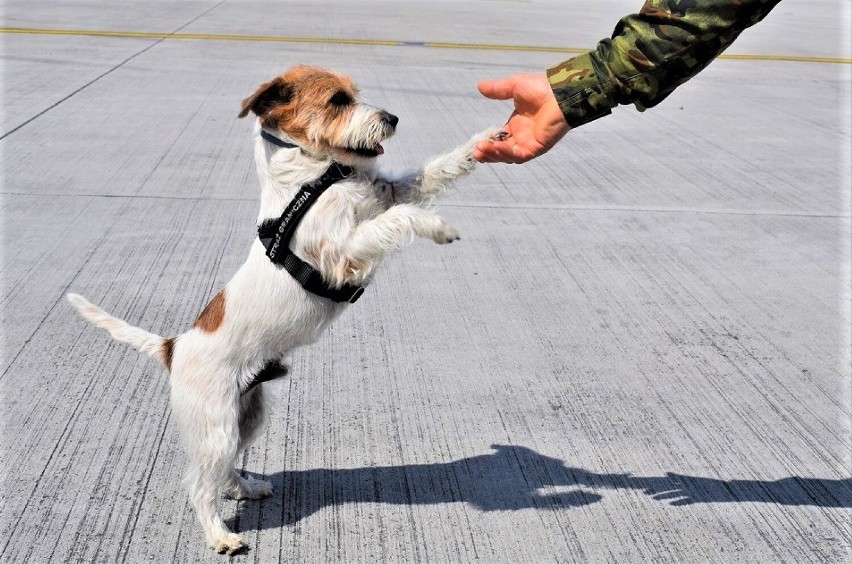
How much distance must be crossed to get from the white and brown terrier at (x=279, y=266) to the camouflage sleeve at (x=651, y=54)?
1.60 feet

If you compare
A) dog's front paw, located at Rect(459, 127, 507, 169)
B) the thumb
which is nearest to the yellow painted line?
dog's front paw, located at Rect(459, 127, 507, 169)

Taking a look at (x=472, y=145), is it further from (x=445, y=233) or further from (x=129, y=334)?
(x=129, y=334)

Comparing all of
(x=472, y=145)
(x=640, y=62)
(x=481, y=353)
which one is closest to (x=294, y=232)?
(x=472, y=145)

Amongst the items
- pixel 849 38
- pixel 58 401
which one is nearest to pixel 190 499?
pixel 58 401

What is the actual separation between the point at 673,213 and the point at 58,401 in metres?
4.35

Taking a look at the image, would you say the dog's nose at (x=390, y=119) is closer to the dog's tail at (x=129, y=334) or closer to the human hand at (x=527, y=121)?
the human hand at (x=527, y=121)

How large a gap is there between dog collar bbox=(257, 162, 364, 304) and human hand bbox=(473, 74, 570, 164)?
0.53 metres

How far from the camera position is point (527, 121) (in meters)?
3.07

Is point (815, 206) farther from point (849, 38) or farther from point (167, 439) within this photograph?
point (849, 38)

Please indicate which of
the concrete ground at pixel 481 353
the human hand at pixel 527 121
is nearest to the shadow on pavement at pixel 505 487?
the concrete ground at pixel 481 353

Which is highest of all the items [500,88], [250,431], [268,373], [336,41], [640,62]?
[640,62]

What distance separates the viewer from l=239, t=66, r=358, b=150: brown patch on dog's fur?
3.27 metres

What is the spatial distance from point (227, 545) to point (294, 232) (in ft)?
3.35

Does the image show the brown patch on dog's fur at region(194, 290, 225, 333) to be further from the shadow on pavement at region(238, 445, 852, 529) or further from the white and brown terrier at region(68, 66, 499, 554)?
the shadow on pavement at region(238, 445, 852, 529)
